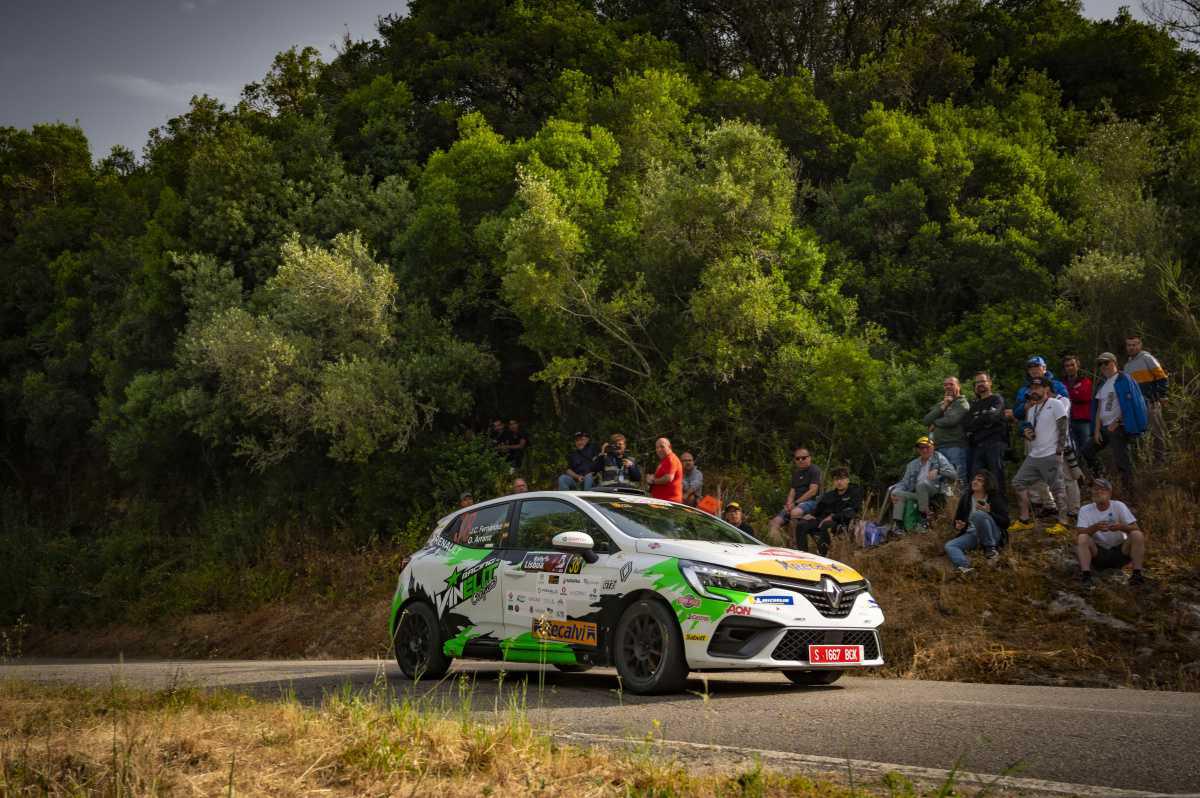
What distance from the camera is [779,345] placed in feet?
81.7

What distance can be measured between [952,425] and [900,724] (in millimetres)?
9632

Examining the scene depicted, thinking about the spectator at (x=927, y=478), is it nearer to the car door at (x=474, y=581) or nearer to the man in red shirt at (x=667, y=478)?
the man in red shirt at (x=667, y=478)

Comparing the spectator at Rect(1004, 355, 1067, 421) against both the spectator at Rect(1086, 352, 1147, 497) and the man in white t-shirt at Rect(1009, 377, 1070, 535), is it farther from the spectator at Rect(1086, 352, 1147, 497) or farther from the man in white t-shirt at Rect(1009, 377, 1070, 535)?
the spectator at Rect(1086, 352, 1147, 497)

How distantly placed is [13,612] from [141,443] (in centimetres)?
643

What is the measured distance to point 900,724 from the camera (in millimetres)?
7316

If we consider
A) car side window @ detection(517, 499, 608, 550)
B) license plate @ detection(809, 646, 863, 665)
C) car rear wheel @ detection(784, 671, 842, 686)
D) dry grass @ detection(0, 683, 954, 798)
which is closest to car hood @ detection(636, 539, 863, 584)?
license plate @ detection(809, 646, 863, 665)

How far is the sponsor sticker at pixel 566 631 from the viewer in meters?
9.50

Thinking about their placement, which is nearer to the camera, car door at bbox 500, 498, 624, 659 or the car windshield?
car door at bbox 500, 498, 624, 659

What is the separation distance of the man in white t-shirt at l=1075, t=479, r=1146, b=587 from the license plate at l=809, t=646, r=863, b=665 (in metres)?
5.01

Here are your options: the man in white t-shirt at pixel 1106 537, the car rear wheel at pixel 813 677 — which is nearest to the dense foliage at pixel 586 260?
the man in white t-shirt at pixel 1106 537

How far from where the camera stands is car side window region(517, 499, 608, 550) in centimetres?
1021

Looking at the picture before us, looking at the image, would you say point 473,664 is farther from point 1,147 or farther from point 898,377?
point 1,147

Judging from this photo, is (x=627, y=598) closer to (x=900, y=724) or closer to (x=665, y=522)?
(x=665, y=522)

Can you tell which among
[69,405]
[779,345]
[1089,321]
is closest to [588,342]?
[779,345]
